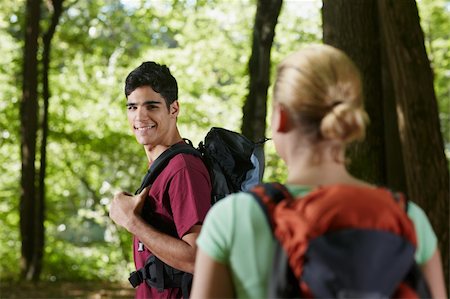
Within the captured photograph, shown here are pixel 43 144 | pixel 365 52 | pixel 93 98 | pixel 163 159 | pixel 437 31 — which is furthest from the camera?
pixel 437 31

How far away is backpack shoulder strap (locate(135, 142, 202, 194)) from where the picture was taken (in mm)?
3791

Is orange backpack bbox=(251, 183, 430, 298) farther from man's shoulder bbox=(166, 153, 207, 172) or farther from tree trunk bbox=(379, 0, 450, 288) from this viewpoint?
tree trunk bbox=(379, 0, 450, 288)

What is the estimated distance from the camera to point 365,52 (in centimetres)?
858

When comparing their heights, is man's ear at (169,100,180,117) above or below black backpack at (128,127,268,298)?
above

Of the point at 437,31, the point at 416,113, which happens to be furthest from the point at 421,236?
the point at 437,31

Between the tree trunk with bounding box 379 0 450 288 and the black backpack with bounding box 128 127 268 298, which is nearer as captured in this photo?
the black backpack with bounding box 128 127 268 298

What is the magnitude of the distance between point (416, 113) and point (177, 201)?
4765mm

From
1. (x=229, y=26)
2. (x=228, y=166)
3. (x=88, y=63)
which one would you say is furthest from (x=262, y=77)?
(x=229, y=26)

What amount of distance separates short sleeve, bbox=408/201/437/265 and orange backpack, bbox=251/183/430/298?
0.36 ft

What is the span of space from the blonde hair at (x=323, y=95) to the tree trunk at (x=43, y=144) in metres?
15.6

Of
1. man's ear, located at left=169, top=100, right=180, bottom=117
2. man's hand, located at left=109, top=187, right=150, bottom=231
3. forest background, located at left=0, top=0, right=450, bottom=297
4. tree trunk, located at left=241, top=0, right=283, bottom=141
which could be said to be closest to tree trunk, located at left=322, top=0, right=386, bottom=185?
tree trunk, located at left=241, top=0, right=283, bottom=141

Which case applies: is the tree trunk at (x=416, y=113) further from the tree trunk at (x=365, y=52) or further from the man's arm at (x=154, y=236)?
the man's arm at (x=154, y=236)

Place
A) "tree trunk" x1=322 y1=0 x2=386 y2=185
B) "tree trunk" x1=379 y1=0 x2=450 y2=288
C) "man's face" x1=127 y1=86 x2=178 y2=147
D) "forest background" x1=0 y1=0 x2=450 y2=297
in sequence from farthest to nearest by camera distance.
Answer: "forest background" x1=0 y1=0 x2=450 y2=297, "tree trunk" x1=322 y1=0 x2=386 y2=185, "tree trunk" x1=379 y1=0 x2=450 y2=288, "man's face" x1=127 y1=86 x2=178 y2=147

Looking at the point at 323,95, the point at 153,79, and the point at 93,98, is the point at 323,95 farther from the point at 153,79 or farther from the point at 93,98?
the point at 93,98
